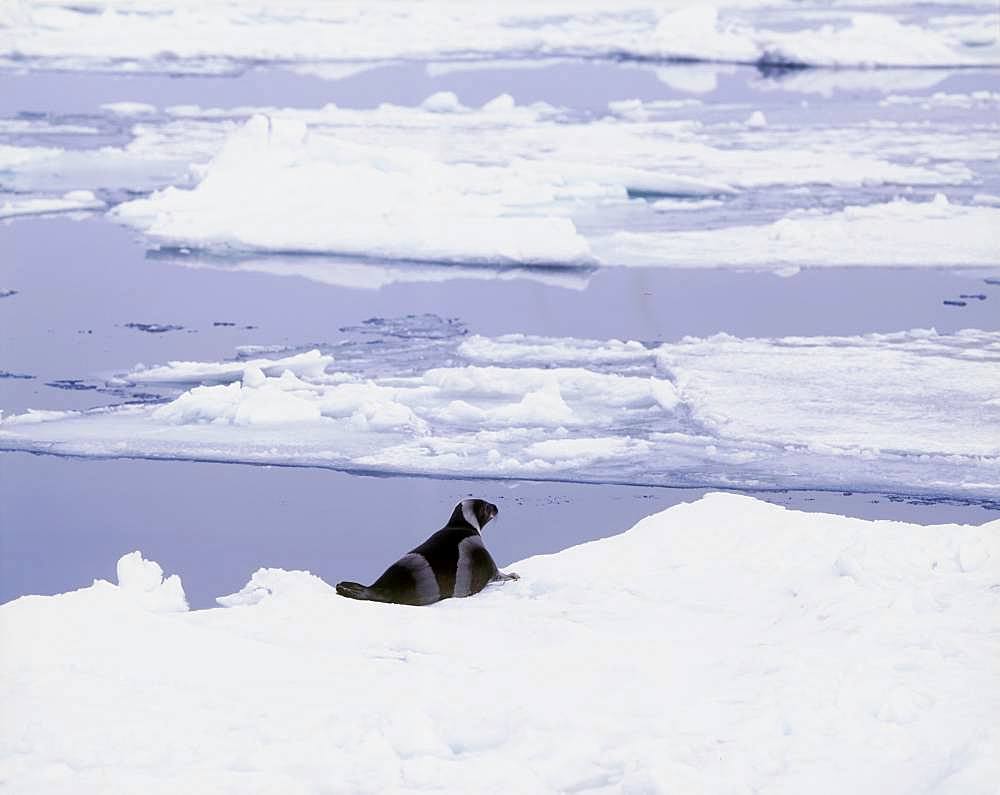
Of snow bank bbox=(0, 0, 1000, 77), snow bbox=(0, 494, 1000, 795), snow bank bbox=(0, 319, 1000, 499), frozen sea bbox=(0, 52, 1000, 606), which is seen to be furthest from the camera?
snow bank bbox=(0, 0, 1000, 77)

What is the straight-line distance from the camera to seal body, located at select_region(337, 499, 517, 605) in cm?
336

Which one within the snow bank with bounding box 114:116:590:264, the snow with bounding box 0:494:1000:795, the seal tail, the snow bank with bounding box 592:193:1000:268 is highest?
the snow bank with bounding box 114:116:590:264

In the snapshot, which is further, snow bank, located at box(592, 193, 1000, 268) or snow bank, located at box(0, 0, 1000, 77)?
snow bank, located at box(0, 0, 1000, 77)

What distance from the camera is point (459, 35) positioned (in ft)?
55.6

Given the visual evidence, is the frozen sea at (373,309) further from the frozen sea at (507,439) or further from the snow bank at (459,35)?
the snow bank at (459,35)

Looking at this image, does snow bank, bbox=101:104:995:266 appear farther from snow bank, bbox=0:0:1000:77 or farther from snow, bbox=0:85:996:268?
snow bank, bbox=0:0:1000:77

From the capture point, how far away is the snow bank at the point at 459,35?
15.4 metres

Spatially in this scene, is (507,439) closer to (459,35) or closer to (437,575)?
(437,575)

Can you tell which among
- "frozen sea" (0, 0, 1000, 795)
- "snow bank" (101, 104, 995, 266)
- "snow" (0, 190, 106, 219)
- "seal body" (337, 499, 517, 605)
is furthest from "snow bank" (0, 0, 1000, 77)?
"seal body" (337, 499, 517, 605)

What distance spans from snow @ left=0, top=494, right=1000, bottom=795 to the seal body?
0.05 metres

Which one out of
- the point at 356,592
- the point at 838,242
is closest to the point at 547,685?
the point at 356,592

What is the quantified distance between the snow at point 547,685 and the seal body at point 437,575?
55 millimetres

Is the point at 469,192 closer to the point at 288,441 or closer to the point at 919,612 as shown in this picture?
the point at 288,441

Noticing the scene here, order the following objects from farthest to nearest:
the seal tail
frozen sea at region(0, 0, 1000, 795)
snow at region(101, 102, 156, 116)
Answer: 1. snow at region(101, 102, 156, 116)
2. the seal tail
3. frozen sea at region(0, 0, 1000, 795)
